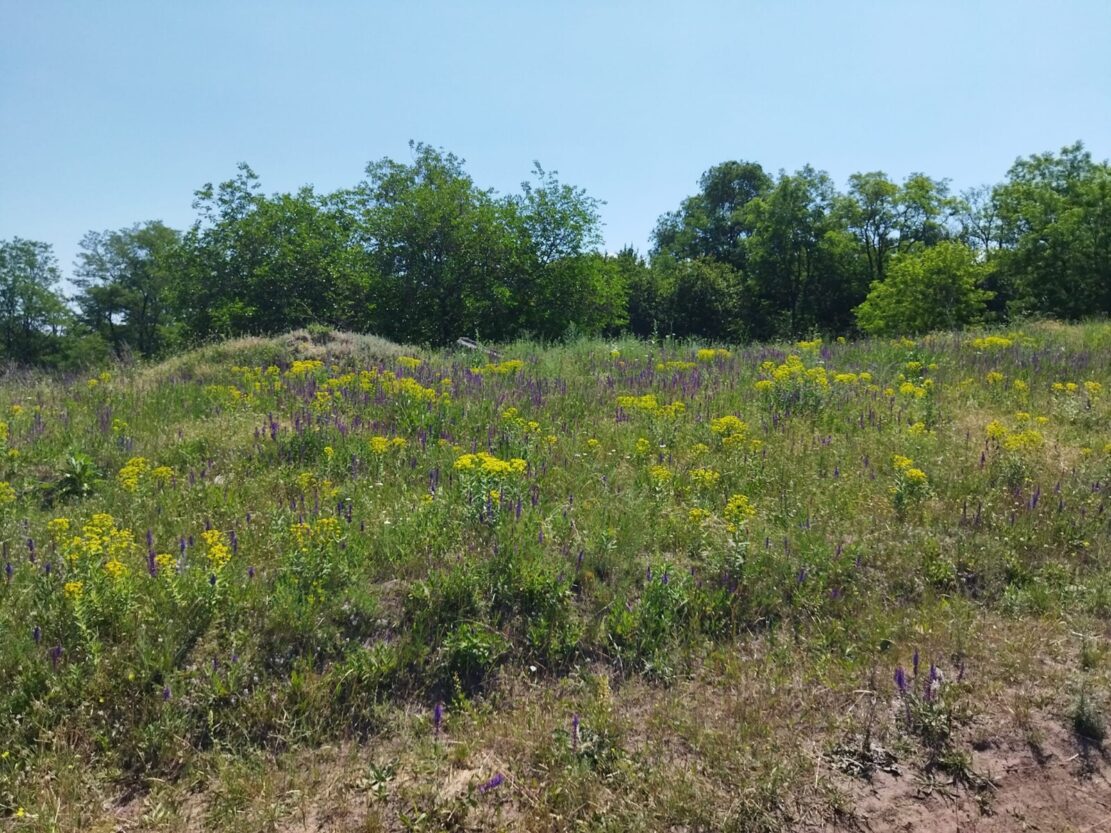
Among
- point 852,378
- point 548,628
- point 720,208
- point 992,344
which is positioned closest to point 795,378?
point 852,378

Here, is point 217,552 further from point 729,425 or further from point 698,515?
point 729,425

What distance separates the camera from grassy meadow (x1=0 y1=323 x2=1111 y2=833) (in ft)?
9.53

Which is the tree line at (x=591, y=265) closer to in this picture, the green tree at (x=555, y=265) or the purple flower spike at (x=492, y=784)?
the green tree at (x=555, y=265)

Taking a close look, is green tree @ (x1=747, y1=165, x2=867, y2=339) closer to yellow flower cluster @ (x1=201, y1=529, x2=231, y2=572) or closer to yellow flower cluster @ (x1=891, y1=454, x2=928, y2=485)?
yellow flower cluster @ (x1=891, y1=454, x2=928, y2=485)

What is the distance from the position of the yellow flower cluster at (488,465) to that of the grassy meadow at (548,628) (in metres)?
0.04

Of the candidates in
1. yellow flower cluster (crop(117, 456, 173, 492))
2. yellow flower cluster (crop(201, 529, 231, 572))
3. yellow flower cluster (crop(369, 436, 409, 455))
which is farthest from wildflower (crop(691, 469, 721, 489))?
yellow flower cluster (crop(117, 456, 173, 492))

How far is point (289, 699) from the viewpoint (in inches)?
129

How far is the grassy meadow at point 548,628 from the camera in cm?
290

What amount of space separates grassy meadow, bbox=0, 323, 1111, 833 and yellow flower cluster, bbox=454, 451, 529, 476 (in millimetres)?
41

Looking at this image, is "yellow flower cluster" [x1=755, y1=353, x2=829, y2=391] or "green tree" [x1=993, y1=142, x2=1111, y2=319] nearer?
"yellow flower cluster" [x1=755, y1=353, x2=829, y2=391]

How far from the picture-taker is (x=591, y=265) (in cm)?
2903

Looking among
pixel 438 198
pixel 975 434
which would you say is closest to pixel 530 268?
pixel 438 198

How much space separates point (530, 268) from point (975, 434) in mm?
22678

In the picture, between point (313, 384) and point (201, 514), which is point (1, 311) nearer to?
point (313, 384)
